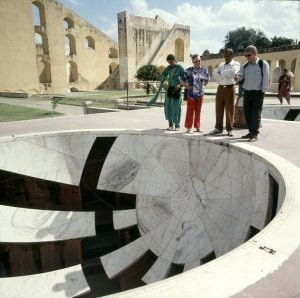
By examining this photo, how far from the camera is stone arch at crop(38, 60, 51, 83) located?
25.4 metres

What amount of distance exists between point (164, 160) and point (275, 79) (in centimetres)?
2206

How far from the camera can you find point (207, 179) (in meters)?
4.92

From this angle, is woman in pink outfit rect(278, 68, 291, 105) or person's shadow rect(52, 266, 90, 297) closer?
person's shadow rect(52, 266, 90, 297)

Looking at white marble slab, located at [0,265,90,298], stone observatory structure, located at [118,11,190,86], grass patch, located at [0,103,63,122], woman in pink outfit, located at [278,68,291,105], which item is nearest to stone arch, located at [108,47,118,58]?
stone observatory structure, located at [118,11,190,86]

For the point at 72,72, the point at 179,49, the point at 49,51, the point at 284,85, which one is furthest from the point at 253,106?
the point at 179,49

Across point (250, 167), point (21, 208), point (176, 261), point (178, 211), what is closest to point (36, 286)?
point (21, 208)

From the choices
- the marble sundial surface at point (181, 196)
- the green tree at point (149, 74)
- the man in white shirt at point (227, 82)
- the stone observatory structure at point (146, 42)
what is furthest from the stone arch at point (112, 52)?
the man in white shirt at point (227, 82)

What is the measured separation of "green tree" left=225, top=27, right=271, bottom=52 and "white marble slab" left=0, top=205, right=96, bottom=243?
51.8m

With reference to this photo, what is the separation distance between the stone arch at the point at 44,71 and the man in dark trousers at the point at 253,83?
23554 millimetres

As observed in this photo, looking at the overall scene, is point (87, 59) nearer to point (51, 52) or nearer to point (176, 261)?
point (51, 52)

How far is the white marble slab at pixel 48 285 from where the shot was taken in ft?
15.1

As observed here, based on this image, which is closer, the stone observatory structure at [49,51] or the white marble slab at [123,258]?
the white marble slab at [123,258]

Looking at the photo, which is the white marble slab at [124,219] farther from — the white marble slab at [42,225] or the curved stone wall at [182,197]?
the white marble slab at [42,225]

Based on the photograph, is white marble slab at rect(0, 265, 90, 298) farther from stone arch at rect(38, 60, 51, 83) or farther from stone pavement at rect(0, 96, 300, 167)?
stone arch at rect(38, 60, 51, 83)
